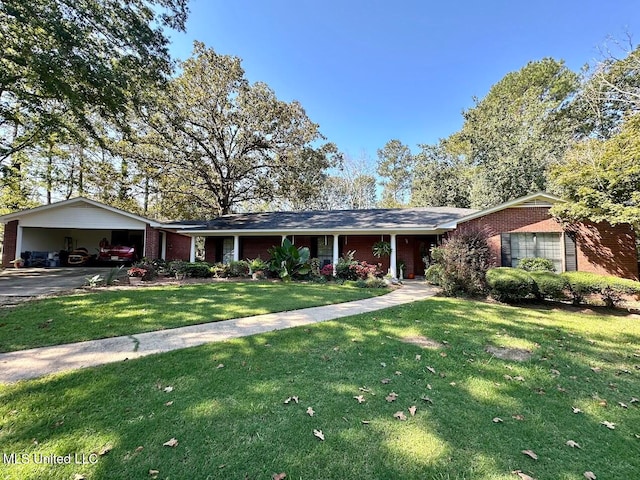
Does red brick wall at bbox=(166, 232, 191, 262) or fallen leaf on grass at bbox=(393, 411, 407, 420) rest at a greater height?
red brick wall at bbox=(166, 232, 191, 262)

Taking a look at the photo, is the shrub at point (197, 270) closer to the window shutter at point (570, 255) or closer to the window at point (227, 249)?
the window at point (227, 249)

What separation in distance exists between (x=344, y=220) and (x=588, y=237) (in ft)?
31.7

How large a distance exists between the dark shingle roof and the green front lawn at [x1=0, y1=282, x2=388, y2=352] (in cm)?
470

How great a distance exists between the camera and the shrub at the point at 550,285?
27.5 ft

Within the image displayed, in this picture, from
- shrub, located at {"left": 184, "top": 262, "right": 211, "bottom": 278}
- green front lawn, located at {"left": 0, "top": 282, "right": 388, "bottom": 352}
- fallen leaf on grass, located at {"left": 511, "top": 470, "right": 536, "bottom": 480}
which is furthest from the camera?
shrub, located at {"left": 184, "top": 262, "right": 211, "bottom": 278}

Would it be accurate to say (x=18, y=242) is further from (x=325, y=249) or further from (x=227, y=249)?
(x=325, y=249)

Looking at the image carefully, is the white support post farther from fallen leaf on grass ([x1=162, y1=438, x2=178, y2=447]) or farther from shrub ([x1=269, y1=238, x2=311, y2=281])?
fallen leaf on grass ([x1=162, y1=438, x2=178, y2=447])

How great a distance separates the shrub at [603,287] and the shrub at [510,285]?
1.14 meters

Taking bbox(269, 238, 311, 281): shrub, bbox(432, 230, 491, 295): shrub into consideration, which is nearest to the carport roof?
bbox(269, 238, 311, 281): shrub

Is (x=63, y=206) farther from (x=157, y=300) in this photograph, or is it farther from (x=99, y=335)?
(x=99, y=335)

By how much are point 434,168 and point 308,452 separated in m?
24.9

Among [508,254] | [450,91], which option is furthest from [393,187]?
[508,254]

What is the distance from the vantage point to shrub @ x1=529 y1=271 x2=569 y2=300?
27.5ft

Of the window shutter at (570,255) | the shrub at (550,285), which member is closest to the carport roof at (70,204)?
the shrub at (550,285)
